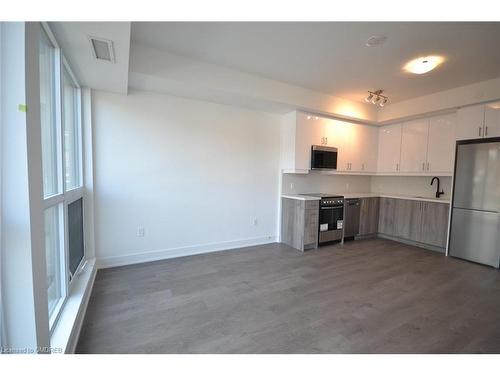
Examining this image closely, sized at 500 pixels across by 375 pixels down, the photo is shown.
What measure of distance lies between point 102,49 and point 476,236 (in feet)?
17.8

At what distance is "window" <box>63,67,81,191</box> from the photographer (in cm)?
253

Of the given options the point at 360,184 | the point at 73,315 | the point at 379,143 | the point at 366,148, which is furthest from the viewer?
the point at 360,184

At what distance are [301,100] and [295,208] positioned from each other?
188 centimetres

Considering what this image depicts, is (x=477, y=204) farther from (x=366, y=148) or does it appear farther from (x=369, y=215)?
(x=366, y=148)

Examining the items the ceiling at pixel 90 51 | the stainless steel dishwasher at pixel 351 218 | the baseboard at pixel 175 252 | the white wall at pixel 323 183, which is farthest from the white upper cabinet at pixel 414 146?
the ceiling at pixel 90 51

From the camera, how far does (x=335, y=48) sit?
263cm

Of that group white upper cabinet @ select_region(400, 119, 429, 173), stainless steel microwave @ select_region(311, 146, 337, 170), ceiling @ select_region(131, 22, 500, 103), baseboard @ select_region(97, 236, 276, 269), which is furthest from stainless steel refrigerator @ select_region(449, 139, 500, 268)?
baseboard @ select_region(97, 236, 276, 269)

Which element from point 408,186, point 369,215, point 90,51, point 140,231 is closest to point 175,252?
point 140,231

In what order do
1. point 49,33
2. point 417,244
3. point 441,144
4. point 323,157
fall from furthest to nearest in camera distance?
point 417,244, point 323,157, point 441,144, point 49,33

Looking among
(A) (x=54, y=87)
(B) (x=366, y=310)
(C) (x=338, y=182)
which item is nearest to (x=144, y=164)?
(A) (x=54, y=87)

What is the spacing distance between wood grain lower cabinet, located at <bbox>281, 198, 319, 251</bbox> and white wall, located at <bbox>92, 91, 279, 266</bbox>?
39 cm

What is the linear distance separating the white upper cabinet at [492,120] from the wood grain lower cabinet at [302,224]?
2.71 metres

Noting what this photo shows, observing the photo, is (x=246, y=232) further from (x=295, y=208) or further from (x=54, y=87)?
(x=54, y=87)

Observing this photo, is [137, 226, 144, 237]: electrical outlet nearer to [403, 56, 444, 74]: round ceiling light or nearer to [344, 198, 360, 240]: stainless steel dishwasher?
[344, 198, 360, 240]: stainless steel dishwasher
